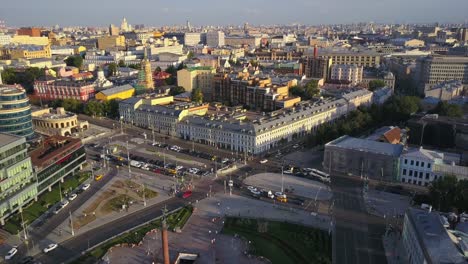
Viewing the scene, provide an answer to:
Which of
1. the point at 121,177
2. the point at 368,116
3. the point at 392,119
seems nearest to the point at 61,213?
the point at 121,177

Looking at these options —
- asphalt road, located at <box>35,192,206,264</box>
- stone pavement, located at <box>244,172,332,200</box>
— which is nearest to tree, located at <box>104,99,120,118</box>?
stone pavement, located at <box>244,172,332,200</box>

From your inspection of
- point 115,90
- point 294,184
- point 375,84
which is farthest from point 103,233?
point 375,84

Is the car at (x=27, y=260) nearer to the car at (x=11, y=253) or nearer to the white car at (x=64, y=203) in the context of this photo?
the car at (x=11, y=253)

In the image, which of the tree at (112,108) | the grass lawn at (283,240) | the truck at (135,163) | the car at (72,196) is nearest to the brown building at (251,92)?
the tree at (112,108)

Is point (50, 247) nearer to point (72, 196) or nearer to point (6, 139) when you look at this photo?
point (72, 196)

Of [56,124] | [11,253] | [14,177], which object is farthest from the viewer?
[56,124]
